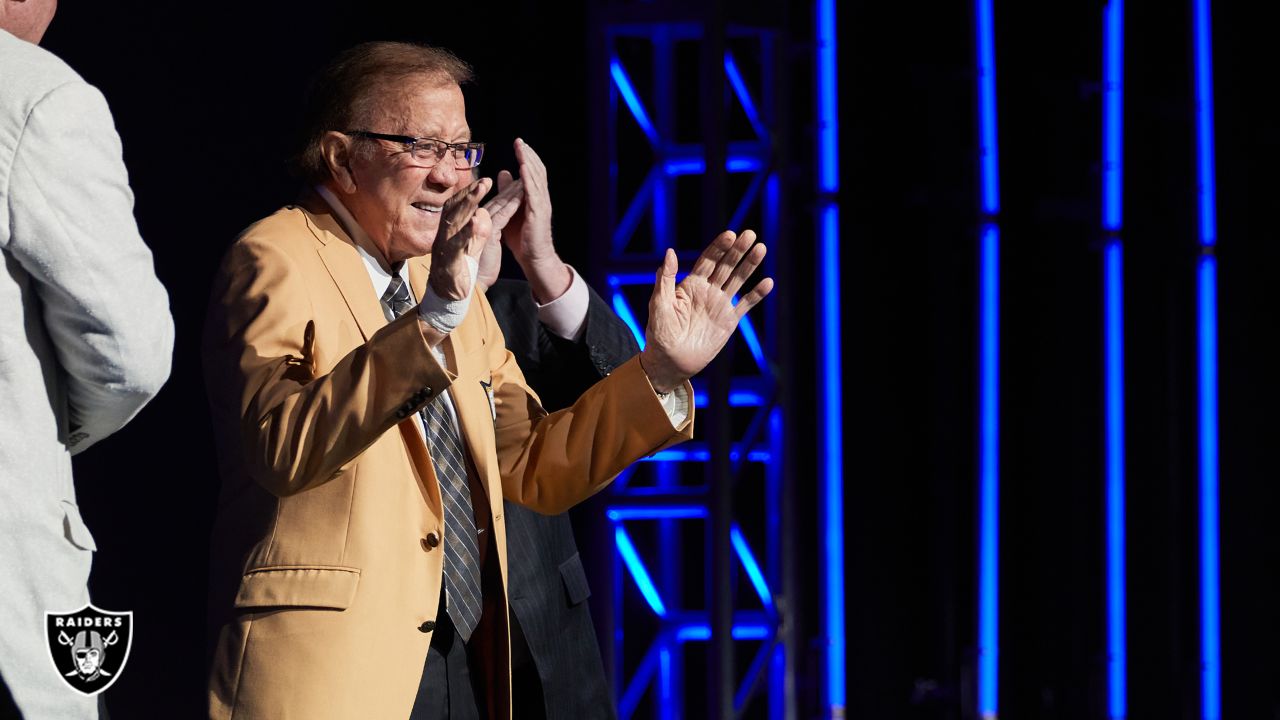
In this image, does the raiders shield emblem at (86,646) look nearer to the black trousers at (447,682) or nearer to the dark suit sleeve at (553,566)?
the black trousers at (447,682)

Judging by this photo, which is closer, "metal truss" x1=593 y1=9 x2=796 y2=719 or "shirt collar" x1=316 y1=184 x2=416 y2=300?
"shirt collar" x1=316 y1=184 x2=416 y2=300

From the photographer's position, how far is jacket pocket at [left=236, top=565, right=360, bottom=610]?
1.66m

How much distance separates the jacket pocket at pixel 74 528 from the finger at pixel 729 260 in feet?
2.99

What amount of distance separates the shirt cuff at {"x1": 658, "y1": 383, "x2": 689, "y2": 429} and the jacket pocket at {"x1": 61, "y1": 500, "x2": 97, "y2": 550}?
0.78 meters

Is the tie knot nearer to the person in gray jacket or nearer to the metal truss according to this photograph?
the person in gray jacket

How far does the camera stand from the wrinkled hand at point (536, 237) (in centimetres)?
225

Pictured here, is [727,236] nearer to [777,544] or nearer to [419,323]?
[419,323]

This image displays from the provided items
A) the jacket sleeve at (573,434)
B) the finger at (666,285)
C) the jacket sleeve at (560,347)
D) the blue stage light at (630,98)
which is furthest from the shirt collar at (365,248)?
the blue stage light at (630,98)

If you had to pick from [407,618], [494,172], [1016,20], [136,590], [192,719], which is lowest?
[192,719]

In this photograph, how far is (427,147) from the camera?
6.30ft

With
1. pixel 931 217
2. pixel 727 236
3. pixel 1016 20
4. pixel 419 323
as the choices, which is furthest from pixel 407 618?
pixel 1016 20

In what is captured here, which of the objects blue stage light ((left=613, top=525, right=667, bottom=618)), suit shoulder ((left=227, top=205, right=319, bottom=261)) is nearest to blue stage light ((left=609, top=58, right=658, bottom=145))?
blue stage light ((left=613, top=525, right=667, bottom=618))

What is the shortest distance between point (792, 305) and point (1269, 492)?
1.72m

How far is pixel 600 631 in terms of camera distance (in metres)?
3.59
